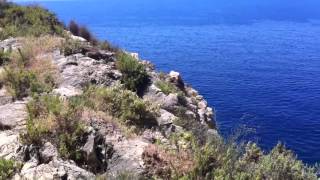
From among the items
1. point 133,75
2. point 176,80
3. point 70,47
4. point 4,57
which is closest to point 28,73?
point 4,57

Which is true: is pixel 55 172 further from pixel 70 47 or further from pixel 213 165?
pixel 70 47

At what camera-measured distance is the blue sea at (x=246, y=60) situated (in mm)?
45016

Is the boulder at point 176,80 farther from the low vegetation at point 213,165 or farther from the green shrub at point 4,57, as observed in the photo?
the low vegetation at point 213,165

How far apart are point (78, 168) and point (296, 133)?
3602 cm

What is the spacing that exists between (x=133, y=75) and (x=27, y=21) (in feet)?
30.1

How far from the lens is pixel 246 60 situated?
242 ft

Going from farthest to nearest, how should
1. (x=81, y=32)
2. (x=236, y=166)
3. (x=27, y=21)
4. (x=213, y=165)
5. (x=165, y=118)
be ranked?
(x=81, y=32) → (x=27, y=21) → (x=165, y=118) → (x=236, y=166) → (x=213, y=165)

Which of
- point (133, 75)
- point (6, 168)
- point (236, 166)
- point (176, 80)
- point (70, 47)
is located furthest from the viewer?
point (176, 80)

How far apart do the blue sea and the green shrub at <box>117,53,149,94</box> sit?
9419 mm

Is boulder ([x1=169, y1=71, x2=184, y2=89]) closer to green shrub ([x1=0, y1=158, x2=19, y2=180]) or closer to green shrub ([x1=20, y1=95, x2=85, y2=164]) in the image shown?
green shrub ([x1=20, y1=95, x2=85, y2=164])

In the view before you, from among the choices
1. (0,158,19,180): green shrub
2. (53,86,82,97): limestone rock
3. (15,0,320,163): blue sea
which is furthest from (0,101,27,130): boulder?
(15,0,320,163): blue sea

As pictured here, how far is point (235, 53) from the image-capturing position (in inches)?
3049

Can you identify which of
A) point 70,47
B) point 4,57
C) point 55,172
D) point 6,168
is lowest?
point 6,168

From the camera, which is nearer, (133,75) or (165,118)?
(165,118)
